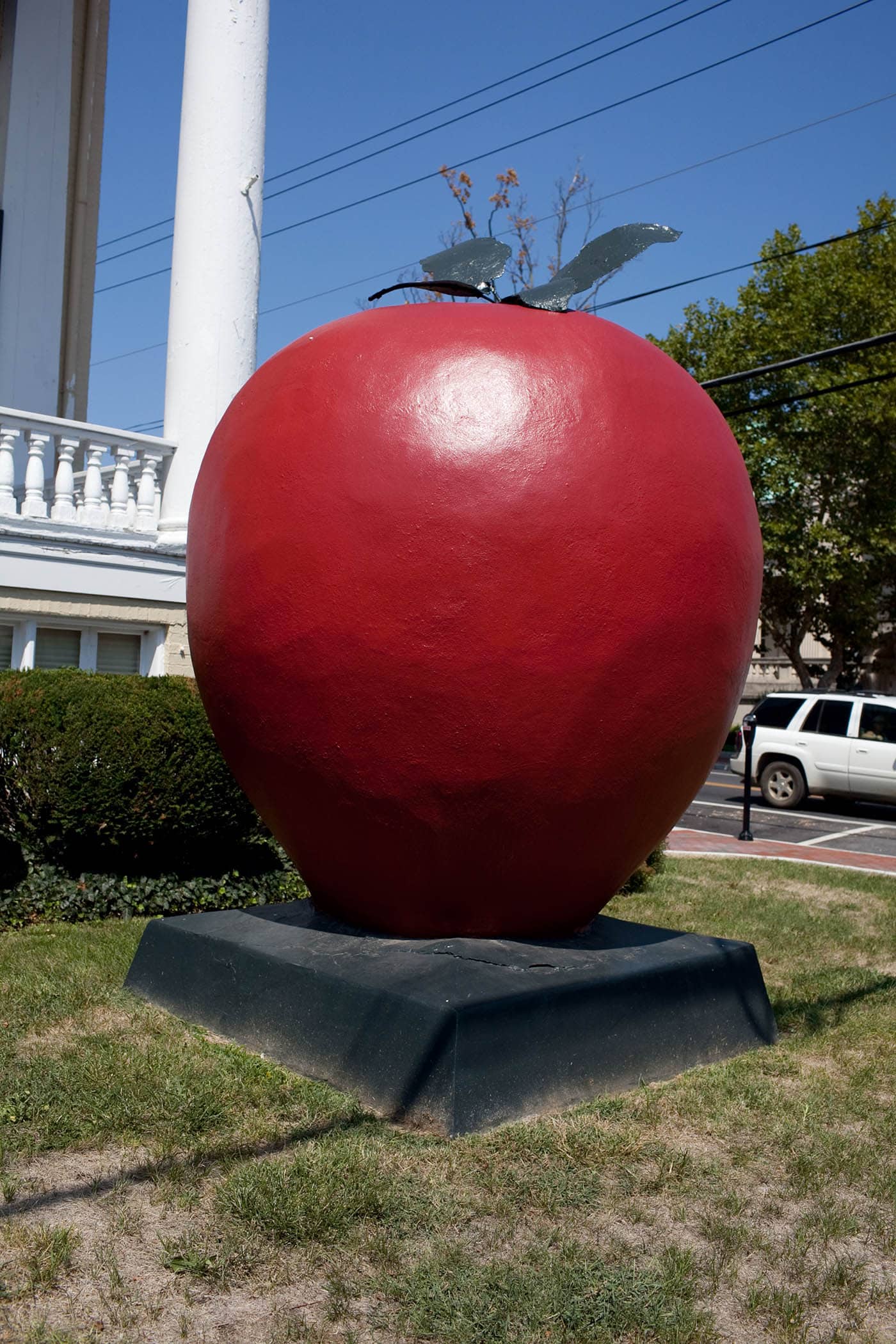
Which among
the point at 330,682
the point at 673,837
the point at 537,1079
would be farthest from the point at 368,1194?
the point at 673,837

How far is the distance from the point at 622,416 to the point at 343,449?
109cm

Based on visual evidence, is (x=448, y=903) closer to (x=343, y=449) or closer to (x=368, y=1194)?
(x=368, y=1194)

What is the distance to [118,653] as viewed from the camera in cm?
1045

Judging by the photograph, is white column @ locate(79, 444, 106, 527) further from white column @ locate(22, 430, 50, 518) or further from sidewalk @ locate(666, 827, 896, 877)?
sidewalk @ locate(666, 827, 896, 877)

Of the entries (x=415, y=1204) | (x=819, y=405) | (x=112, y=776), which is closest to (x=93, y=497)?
(x=112, y=776)

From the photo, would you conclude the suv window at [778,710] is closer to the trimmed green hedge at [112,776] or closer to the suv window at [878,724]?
the suv window at [878,724]

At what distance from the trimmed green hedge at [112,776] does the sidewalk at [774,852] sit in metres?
6.09

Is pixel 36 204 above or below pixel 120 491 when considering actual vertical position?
above

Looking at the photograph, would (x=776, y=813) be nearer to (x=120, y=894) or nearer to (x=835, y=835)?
(x=835, y=835)

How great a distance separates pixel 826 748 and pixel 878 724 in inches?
32.2

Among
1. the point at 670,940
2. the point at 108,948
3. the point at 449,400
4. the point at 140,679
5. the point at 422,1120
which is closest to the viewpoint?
the point at 422,1120

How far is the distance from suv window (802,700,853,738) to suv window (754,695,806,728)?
27 centimetres

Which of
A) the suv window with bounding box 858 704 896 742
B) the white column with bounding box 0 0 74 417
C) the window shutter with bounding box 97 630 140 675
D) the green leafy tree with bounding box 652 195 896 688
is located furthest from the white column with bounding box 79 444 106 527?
the green leafy tree with bounding box 652 195 896 688

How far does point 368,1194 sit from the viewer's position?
3846 mm
